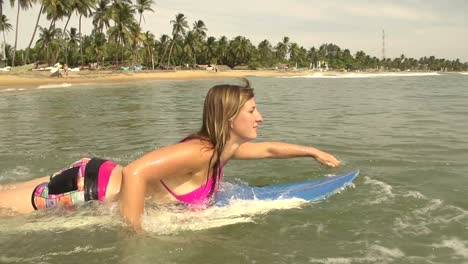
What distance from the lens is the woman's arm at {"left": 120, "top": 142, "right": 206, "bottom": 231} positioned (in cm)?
326

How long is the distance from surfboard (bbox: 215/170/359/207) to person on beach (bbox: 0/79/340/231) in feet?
1.73

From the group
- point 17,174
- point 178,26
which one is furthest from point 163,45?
point 17,174

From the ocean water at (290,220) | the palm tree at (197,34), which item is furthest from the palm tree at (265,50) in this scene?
the ocean water at (290,220)

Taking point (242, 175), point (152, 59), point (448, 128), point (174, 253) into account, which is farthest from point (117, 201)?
point (152, 59)

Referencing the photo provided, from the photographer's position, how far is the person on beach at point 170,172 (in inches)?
131

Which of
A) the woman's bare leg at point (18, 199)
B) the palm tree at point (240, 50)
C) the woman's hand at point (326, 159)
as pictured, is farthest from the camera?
the palm tree at point (240, 50)

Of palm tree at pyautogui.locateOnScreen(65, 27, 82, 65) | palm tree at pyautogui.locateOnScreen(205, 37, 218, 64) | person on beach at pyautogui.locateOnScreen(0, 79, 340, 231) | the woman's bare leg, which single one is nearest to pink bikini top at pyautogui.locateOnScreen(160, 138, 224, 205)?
person on beach at pyautogui.locateOnScreen(0, 79, 340, 231)

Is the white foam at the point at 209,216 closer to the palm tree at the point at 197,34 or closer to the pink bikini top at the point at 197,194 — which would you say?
the pink bikini top at the point at 197,194

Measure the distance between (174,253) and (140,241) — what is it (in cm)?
31

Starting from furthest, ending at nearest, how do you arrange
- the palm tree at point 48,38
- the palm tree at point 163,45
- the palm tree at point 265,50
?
the palm tree at point 265,50 → the palm tree at point 163,45 → the palm tree at point 48,38

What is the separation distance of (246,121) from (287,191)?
1.80 m

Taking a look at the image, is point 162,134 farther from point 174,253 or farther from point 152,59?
point 152,59

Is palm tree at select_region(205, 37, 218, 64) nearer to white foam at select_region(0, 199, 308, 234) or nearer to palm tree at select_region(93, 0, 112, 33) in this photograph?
palm tree at select_region(93, 0, 112, 33)

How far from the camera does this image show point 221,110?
341 centimetres
